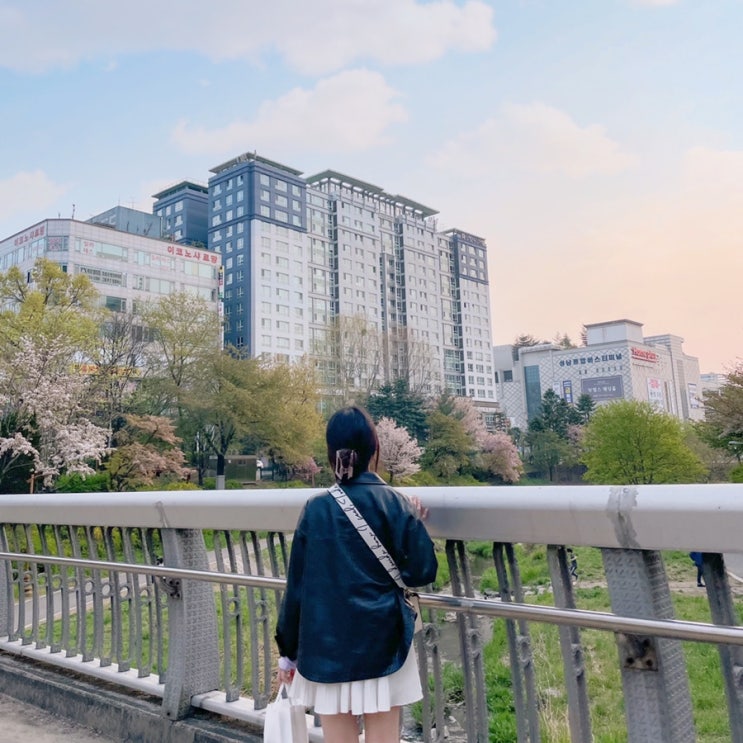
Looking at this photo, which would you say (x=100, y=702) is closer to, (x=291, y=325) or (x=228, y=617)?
(x=228, y=617)

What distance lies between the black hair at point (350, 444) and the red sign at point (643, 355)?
117m

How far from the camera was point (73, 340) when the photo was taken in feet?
91.0

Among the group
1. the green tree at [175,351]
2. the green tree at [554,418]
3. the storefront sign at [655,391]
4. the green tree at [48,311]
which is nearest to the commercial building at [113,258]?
the green tree at [175,351]

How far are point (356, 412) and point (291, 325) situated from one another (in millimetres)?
74497

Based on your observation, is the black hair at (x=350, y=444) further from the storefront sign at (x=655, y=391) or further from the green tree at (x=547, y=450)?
the storefront sign at (x=655, y=391)

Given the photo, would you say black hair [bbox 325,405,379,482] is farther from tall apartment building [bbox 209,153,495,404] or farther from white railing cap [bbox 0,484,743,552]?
tall apartment building [bbox 209,153,495,404]

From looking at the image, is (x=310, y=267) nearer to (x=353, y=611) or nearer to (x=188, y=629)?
(x=188, y=629)

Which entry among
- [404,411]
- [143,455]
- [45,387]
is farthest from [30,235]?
[45,387]

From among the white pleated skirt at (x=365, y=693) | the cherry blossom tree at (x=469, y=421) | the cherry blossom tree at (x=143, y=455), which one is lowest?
the white pleated skirt at (x=365, y=693)

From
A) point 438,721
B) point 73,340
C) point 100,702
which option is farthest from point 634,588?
point 73,340

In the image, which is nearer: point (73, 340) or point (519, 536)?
point (519, 536)

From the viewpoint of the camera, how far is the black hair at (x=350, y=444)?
205cm

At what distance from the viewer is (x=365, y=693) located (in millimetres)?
1909

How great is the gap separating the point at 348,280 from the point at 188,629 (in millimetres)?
83664
